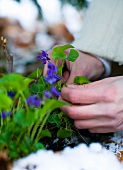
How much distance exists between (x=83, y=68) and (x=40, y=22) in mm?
1253

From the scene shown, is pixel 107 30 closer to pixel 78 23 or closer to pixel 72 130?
pixel 72 130

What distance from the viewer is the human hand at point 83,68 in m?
1.18

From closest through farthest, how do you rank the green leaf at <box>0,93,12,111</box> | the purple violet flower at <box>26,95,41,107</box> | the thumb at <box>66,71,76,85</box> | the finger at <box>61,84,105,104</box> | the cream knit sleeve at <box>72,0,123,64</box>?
1. the green leaf at <box>0,93,12,111</box>
2. the purple violet flower at <box>26,95,41,107</box>
3. the finger at <box>61,84,105,104</box>
4. the thumb at <box>66,71,76,85</box>
5. the cream knit sleeve at <box>72,0,123,64</box>

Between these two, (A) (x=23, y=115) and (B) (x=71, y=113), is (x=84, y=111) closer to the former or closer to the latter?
(B) (x=71, y=113)

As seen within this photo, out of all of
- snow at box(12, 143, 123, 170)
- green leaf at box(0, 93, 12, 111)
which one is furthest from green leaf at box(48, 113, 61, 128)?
green leaf at box(0, 93, 12, 111)

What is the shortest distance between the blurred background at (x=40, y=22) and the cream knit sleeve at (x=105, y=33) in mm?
900

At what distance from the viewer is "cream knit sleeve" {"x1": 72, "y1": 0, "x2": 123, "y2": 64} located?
1350 mm

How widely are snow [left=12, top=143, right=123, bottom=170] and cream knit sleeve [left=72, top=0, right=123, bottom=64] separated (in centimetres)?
50

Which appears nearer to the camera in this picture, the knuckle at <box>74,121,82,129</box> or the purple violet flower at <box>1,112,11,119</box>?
the purple violet flower at <box>1,112,11,119</box>

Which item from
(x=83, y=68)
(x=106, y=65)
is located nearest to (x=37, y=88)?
(x=83, y=68)

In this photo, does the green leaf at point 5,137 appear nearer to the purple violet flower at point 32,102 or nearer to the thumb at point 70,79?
the purple violet flower at point 32,102

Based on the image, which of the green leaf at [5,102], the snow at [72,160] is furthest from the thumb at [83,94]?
the green leaf at [5,102]

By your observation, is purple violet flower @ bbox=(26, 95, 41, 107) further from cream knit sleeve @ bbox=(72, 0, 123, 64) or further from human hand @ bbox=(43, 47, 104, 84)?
cream knit sleeve @ bbox=(72, 0, 123, 64)

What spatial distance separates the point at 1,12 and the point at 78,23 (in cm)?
43
